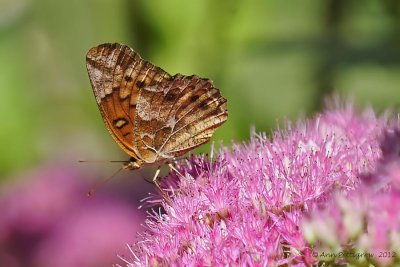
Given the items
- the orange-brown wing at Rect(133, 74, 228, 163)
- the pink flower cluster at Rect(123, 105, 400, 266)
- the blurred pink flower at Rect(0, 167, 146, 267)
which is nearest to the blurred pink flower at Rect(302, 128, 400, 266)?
the pink flower cluster at Rect(123, 105, 400, 266)

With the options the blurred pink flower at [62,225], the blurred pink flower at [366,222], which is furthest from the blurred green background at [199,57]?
the blurred pink flower at [366,222]

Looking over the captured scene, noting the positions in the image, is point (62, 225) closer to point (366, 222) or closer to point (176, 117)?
point (176, 117)

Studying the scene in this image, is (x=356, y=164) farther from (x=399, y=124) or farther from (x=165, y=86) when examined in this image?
(x=165, y=86)

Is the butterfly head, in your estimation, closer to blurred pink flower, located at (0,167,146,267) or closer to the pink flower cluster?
the pink flower cluster

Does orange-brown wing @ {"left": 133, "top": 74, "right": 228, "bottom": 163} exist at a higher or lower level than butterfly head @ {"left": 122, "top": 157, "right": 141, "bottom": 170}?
higher

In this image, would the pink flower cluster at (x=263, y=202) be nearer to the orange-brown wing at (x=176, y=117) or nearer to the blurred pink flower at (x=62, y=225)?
the orange-brown wing at (x=176, y=117)
